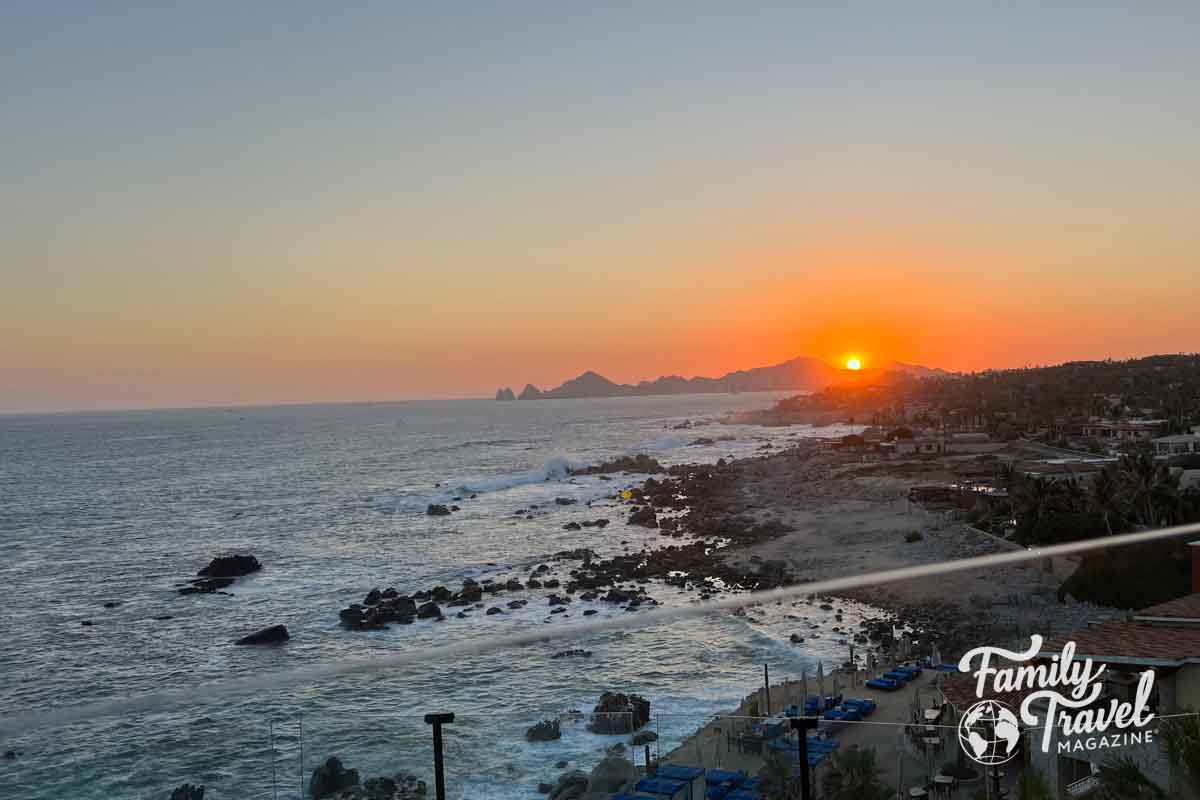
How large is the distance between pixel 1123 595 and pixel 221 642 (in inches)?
694

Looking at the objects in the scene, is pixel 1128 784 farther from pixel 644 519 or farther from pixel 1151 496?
pixel 644 519

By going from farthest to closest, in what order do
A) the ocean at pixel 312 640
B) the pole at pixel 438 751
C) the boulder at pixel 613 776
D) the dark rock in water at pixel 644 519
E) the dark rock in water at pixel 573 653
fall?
the dark rock in water at pixel 644 519 < the dark rock in water at pixel 573 653 < the boulder at pixel 613 776 < the ocean at pixel 312 640 < the pole at pixel 438 751

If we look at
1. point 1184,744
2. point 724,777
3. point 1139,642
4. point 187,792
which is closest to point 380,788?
point 187,792

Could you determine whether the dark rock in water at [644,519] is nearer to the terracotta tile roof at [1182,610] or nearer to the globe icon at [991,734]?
the terracotta tile roof at [1182,610]

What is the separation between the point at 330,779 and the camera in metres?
5.08

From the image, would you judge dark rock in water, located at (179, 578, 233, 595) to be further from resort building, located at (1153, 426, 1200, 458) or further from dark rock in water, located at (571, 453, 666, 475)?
dark rock in water, located at (571, 453, 666, 475)

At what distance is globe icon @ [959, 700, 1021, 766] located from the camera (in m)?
4.69

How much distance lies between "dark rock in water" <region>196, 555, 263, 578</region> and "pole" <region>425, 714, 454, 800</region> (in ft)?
80.0

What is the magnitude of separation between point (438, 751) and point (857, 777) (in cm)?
373

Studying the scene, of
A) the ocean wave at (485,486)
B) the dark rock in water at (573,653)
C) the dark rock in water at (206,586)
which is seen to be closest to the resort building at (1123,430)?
the ocean wave at (485,486)

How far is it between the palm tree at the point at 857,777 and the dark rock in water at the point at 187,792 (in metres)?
4.53

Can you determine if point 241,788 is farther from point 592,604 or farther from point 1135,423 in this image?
point 1135,423

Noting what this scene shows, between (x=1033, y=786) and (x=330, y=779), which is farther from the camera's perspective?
(x=330, y=779)
